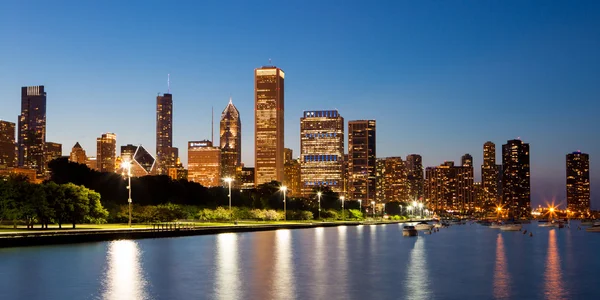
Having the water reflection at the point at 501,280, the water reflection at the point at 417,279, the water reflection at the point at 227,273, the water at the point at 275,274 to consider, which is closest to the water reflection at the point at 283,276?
the water at the point at 275,274

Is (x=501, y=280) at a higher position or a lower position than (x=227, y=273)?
lower

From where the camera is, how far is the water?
42.6m

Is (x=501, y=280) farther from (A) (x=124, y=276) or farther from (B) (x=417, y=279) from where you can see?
(A) (x=124, y=276)

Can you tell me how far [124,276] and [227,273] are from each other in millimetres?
8186

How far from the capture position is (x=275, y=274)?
176 feet

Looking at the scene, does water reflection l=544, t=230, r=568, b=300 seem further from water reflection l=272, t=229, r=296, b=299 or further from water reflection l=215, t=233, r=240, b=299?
water reflection l=215, t=233, r=240, b=299

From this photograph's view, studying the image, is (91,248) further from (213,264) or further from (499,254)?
(499,254)

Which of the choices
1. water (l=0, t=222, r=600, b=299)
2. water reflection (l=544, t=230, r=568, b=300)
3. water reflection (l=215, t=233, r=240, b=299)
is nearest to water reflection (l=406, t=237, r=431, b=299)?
water (l=0, t=222, r=600, b=299)

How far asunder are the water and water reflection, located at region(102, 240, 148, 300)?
0.06 metres

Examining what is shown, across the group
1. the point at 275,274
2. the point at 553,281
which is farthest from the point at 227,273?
the point at 553,281

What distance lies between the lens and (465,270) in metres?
61.5

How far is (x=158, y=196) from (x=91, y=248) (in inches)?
3118

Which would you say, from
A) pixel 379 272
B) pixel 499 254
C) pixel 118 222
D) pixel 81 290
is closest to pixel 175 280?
pixel 81 290

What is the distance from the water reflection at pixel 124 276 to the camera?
1597 inches
